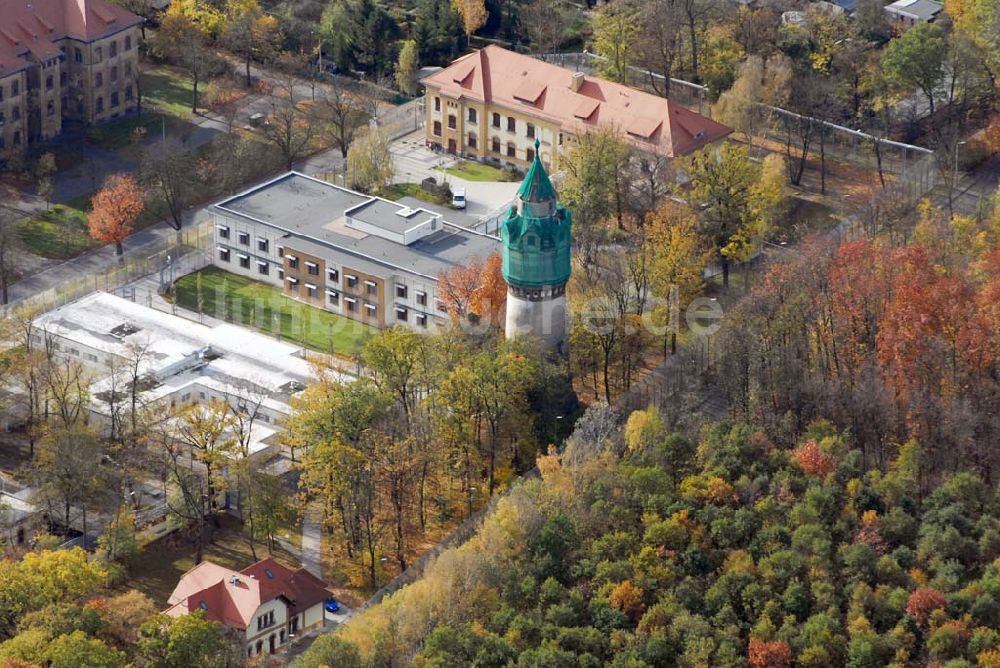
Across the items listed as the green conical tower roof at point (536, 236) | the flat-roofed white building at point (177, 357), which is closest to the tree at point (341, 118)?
the flat-roofed white building at point (177, 357)

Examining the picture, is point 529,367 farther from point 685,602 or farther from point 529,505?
point 685,602

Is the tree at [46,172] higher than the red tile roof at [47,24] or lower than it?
lower

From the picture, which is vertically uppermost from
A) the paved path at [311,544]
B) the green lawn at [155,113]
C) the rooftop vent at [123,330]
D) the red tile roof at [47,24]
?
the red tile roof at [47,24]

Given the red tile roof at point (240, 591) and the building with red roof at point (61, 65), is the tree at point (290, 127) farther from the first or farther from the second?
the red tile roof at point (240, 591)

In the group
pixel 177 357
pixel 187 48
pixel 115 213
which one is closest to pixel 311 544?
pixel 177 357

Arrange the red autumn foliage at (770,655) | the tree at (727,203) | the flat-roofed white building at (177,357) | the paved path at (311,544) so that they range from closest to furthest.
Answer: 1. the red autumn foliage at (770,655)
2. the paved path at (311,544)
3. the flat-roofed white building at (177,357)
4. the tree at (727,203)

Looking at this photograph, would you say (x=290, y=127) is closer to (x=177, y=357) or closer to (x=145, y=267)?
(x=145, y=267)
